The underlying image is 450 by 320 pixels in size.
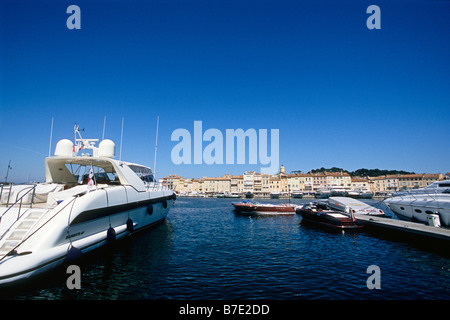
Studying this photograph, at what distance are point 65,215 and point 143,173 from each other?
36.6 ft

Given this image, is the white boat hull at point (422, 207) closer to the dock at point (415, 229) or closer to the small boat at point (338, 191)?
the dock at point (415, 229)

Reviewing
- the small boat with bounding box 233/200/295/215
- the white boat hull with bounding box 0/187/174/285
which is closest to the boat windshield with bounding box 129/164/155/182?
the white boat hull with bounding box 0/187/174/285

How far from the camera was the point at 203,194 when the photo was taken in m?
130

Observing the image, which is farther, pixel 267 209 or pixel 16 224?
pixel 267 209

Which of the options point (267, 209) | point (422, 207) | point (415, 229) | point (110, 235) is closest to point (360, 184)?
point (267, 209)

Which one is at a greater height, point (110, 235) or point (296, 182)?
point (296, 182)

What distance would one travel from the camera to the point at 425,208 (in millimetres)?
21781

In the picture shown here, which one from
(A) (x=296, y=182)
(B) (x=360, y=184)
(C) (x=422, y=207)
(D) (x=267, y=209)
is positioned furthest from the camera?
(A) (x=296, y=182)

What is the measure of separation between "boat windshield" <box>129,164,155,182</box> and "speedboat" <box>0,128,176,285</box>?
0.26 m

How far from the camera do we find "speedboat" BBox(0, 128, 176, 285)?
814 centimetres

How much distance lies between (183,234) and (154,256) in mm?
6754

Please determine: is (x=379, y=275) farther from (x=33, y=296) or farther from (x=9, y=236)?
(x=9, y=236)

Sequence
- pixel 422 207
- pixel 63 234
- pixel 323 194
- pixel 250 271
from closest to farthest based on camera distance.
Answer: pixel 63 234, pixel 250 271, pixel 422 207, pixel 323 194

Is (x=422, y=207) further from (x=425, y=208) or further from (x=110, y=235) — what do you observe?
(x=110, y=235)
